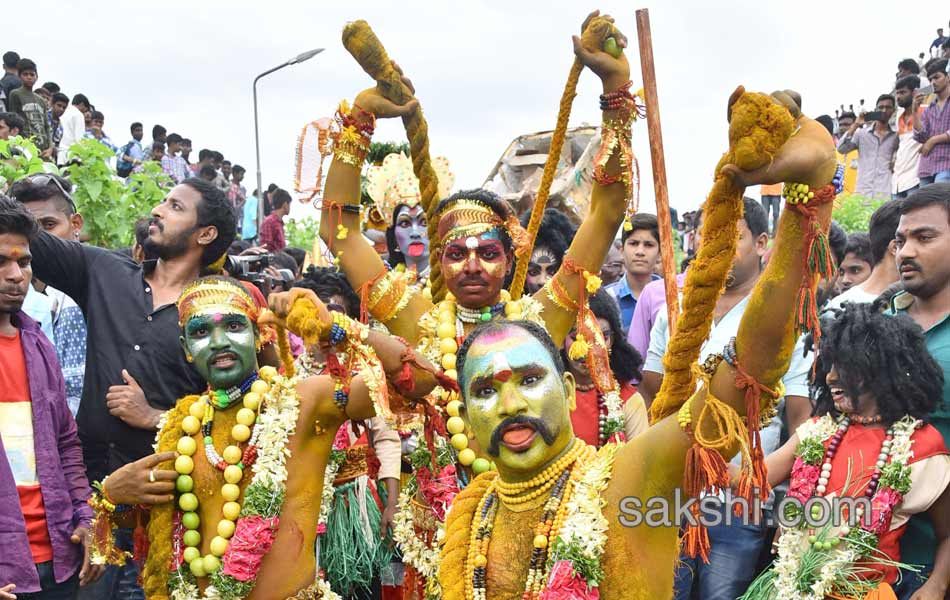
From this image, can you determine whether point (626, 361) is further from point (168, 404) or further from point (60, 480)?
point (60, 480)

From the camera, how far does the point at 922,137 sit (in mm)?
10773

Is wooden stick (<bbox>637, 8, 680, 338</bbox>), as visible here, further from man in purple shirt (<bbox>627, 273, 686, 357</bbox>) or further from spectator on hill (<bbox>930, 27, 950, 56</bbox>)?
spectator on hill (<bbox>930, 27, 950, 56</bbox>)

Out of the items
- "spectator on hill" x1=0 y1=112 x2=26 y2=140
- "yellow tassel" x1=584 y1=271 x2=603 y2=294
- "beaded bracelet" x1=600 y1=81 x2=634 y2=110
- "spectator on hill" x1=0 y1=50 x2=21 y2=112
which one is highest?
"spectator on hill" x1=0 y1=50 x2=21 y2=112

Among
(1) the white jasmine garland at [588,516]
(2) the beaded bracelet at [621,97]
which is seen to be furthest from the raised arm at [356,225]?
(1) the white jasmine garland at [588,516]

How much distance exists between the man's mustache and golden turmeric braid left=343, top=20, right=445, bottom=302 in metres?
1.68

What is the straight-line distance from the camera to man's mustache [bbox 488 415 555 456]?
9.83 ft

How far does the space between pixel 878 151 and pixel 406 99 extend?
10.2 m

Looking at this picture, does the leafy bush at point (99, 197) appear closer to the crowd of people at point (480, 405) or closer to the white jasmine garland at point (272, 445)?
the crowd of people at point (480, 405)

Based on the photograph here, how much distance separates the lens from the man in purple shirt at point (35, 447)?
4156 millimetres

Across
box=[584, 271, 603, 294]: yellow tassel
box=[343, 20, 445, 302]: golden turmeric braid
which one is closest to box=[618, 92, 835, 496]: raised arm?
box=[584, 271, 603, 294]: yellow tassel

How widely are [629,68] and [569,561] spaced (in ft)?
7.46

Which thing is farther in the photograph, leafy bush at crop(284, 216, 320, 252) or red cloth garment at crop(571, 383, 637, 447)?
leafy bush at crop(284, 216, 320, 252)

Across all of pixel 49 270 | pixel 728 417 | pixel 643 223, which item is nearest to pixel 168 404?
pixel 49 270

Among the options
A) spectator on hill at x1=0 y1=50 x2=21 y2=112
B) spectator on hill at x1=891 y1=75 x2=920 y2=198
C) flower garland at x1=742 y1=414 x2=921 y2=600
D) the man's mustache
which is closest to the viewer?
the man's mustache
